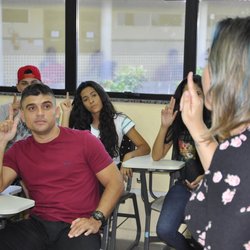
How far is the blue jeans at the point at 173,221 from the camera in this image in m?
2.41

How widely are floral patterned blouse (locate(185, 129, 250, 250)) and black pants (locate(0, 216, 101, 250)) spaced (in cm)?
94

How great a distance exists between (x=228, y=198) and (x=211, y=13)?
259 centimetres

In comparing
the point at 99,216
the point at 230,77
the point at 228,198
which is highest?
the point at 230,77

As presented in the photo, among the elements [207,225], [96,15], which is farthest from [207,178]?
[96,15]

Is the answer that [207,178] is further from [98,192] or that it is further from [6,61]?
[6,61]

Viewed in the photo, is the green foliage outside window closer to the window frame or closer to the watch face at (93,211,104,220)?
the window frame

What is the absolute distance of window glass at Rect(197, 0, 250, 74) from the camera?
331 cm

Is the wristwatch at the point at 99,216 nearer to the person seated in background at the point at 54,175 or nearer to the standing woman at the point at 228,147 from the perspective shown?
the person seated in background at the point at 54,175

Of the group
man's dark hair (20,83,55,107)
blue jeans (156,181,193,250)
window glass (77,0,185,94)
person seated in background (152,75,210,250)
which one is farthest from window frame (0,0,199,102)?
man's dark hair (20,83,55,107)

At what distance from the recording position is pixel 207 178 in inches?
42.9

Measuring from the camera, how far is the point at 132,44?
11.9 ft

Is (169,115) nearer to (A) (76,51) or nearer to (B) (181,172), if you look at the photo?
(B) (181,172)

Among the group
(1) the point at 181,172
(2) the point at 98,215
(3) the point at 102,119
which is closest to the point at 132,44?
(3) the point at 102,119

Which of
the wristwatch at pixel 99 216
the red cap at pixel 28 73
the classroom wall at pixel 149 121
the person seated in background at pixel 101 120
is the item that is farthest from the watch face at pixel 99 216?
the red cap at pixel 28 73
